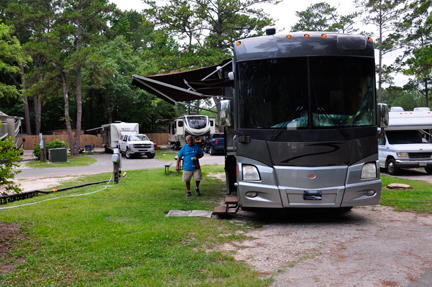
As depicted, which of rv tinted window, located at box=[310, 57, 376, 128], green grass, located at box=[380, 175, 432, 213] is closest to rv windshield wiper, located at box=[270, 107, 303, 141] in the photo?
rv tinted window, located at box=[310, 57, 376, 128]

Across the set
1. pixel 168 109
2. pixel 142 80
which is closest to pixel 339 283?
pixel 142 80

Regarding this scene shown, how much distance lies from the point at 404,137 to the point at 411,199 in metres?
7.51

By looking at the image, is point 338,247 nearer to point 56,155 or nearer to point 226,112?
point 226,112

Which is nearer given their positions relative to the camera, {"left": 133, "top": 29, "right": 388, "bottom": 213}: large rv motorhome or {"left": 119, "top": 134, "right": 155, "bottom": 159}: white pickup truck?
{"left": 133, "top": 29, "right": 388, "bottom": 213}: large rv motorhome

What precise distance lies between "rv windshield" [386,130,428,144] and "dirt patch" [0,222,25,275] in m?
14.3

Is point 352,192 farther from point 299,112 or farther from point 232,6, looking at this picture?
→ point 232,6

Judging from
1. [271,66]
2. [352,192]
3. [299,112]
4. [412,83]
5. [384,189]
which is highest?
[412,83]

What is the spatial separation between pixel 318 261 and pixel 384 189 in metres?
7.23

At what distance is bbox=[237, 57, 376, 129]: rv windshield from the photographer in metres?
6.72

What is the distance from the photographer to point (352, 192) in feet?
21.7

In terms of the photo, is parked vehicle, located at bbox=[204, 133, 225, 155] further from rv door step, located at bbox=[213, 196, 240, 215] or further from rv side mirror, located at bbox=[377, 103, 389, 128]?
rv side mirror, located at bbox=[377, 103, 389, 128]

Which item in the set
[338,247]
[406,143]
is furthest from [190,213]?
[406,143]

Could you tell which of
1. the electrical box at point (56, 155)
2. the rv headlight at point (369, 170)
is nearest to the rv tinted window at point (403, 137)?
the rv headlight at point (369, 170)

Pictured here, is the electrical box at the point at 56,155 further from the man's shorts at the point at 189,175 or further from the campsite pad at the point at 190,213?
the campsite pad at the point at 190,213
